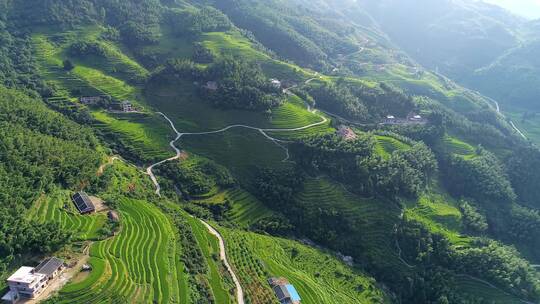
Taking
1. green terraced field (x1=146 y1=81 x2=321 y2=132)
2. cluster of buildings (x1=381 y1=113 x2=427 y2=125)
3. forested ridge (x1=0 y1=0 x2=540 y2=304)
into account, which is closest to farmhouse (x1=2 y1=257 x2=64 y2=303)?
forested ridge (x1=0 y1=0 x2=540 y2=304)

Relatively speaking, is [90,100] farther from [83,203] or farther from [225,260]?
[225,260]

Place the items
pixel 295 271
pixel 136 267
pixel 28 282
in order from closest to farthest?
pixel 28 282, pixel 136 267, pixel 295 271

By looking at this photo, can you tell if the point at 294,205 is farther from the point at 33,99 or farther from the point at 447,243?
the point at 33,99

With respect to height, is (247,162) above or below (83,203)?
below

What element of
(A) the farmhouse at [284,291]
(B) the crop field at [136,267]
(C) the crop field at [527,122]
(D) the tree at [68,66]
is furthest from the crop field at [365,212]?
(C) the crop field at [527,122]

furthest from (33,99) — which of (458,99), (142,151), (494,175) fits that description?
(458,99)

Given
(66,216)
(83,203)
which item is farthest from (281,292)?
(83,203)
